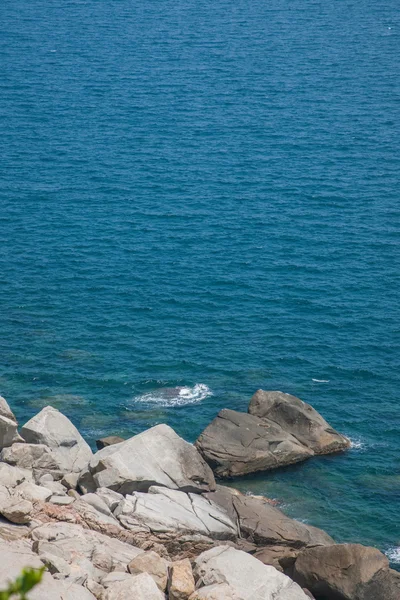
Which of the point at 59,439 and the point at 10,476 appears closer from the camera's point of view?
the point at 10,476

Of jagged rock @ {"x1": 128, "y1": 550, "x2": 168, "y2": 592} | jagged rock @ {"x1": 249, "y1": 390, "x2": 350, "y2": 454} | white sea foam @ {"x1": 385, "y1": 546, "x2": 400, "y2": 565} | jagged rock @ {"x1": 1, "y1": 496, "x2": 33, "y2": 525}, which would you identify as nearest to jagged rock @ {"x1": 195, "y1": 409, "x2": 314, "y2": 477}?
jagged rock @ {"x1": 249, "y1": 390, "x2": 350, "y2": 454}

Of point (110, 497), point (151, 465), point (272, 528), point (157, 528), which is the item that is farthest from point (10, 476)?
point (272, 528)

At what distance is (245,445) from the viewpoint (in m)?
72.5

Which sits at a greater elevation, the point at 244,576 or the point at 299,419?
the point at 244,576

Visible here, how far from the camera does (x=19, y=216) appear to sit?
11938 centimetres

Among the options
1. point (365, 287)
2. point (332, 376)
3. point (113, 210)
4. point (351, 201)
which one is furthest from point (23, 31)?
point (332, 376)

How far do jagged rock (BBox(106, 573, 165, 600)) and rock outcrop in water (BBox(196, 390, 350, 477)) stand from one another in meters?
29.4

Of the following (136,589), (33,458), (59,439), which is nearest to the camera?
(136,589)

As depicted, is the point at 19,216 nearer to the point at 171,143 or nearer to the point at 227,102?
the point at 171,143

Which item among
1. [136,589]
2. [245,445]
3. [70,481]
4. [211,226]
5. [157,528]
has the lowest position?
[245,445]

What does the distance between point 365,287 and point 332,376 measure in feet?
64.2

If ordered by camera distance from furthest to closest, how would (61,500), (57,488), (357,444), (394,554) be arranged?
(357,444) → (394,554) → (57,488) → (61,500)

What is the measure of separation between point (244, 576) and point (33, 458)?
16.5 metres

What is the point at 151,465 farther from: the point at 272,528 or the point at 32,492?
the point at 32,492
